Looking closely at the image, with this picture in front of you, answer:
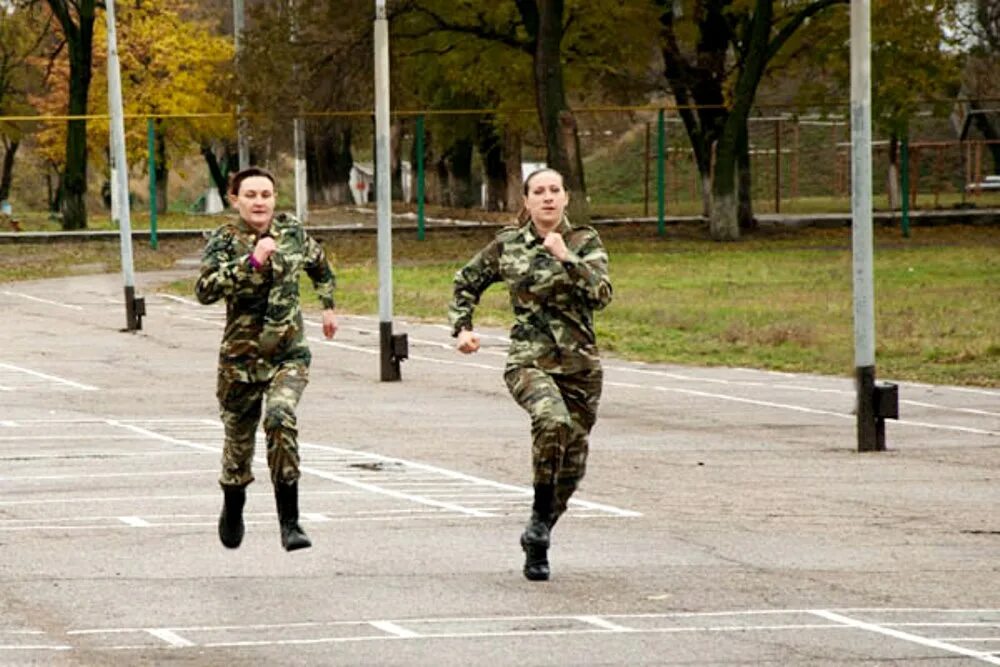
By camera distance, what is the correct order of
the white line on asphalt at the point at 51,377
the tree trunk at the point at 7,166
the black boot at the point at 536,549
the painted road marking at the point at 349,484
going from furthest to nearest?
1. the tree trunk at the point at 7,166
2. the white line on asphalt at the point at 51,377
3. the painted road marking at the point at 349,484
4. the black boot at the point at 536,549

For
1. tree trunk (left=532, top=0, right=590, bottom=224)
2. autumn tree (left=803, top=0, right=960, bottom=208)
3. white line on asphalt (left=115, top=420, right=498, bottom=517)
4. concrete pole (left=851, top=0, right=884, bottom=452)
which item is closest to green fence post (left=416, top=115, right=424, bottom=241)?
tree trunk (left=532, top=0, right=590, bottom=224)

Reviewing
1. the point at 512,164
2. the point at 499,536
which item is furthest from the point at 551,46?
the point at 499,536

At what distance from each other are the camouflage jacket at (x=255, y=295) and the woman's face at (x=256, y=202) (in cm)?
5

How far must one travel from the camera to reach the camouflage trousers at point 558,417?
34.7ft

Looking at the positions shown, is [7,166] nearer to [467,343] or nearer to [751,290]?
[751,290]

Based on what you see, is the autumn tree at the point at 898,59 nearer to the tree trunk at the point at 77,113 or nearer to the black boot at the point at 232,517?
the tree trunk at the point at 77,113

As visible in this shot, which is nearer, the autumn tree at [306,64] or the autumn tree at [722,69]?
the autumn tree at [306,64]

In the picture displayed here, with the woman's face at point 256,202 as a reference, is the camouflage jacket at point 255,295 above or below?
below

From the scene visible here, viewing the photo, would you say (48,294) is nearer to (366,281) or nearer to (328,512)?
(366,281)

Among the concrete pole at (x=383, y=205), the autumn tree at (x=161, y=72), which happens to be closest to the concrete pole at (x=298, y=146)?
the autumn tree at (x=161, y=72)

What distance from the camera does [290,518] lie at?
10750 millimetres

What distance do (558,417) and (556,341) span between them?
1.19 ft

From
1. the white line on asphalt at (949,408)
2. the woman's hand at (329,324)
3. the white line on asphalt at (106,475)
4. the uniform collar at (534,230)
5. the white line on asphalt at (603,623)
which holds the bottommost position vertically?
the white line on asphalt at (949,408)

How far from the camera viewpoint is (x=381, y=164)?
23.9 metres
